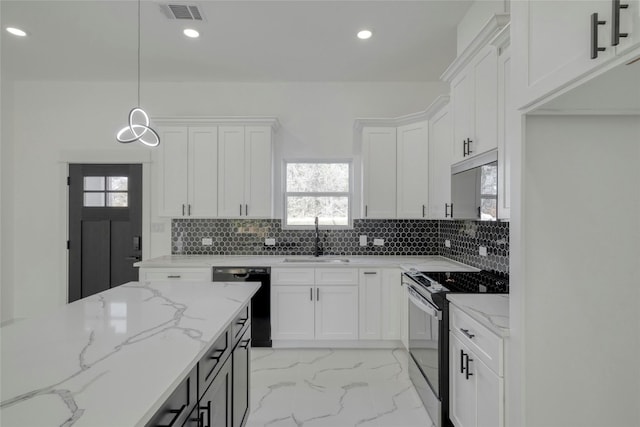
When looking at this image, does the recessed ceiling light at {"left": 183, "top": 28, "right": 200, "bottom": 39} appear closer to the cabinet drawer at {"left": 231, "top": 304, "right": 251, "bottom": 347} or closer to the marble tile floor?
the cabinet drawer at {"left": 231, "top": 304, "right": 251, "bottom": 347}

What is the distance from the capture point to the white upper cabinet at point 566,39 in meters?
0.91

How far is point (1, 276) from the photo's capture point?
13.2 feet

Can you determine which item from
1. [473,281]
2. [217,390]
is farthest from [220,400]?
[473,281]

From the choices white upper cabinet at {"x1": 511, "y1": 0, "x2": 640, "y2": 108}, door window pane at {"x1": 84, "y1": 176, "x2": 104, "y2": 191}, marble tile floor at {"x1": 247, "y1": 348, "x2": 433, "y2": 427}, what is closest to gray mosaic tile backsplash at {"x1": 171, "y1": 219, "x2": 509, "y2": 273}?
door window pane at {"x1": 84, "y1": 176, "x2": 104, "y2": 191}

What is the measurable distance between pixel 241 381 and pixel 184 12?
9.29 feet

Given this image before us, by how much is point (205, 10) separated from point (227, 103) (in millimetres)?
1501

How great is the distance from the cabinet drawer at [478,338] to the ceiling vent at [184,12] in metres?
2.96

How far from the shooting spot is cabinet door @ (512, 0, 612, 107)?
1.01 meters

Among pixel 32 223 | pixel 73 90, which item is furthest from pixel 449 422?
pixel 73 90

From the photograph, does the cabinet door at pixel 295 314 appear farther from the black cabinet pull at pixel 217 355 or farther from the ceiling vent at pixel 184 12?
the ceiling vent at pixel 184 12

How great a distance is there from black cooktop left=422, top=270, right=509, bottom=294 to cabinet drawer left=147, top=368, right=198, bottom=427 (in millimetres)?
1636

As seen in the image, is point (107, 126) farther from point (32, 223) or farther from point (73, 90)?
point (32, 223)

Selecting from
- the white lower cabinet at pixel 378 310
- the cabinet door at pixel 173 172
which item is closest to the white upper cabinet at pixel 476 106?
the white lower cabinet at pixel 378 310

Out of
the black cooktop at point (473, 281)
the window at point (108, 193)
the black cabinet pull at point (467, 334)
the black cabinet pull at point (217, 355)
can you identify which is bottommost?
the black cabinet pull at point (467, 334)
